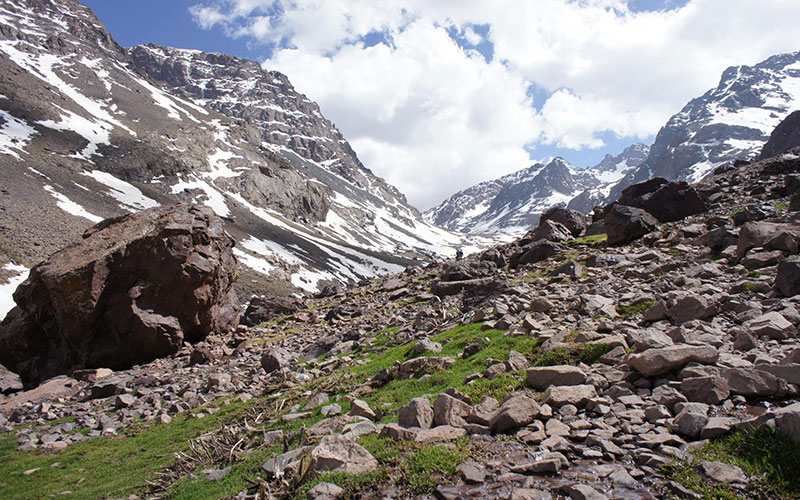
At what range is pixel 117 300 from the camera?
2339cm

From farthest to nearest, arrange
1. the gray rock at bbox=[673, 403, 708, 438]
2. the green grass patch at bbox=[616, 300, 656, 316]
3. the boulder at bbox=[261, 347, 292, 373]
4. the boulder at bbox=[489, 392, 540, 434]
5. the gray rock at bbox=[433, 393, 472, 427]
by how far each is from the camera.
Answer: the boulder at bbox=[261, 347, 292, 373], the green grass patch at bbox=[616, 300, 656, 316], the gray rock at bbox=[433, 393, 472, 427], the boulder at bbox=[489, 392, 540, 434], the gray rock at bbox=[673, 403, 708, 438]

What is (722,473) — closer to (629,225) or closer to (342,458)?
(342,458)

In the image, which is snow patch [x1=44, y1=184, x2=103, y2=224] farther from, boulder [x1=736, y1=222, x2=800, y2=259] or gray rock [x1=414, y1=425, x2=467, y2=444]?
boulder [x1=736, y1=222, x2=800, y2=259]

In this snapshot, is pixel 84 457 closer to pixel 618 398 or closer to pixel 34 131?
pixel 618 398

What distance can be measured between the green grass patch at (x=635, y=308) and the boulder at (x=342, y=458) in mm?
8519

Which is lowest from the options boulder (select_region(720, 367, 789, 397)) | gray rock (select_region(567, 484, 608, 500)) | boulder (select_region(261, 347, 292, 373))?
boulder (select_region(261, 347, 292, 373))

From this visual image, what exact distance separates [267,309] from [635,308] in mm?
29642

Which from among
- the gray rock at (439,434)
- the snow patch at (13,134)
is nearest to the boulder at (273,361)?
the gray rock at (439,434)

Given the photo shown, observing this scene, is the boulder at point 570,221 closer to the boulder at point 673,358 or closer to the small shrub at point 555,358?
the small shrub at point 555,358

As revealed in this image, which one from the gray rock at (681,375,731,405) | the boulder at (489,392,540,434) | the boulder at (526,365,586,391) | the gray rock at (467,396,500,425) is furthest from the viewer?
the boulder at (526,365,586,391)

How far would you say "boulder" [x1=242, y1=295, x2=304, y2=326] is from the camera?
34.0 meters

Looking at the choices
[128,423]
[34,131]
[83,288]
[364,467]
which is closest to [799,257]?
[364,467]

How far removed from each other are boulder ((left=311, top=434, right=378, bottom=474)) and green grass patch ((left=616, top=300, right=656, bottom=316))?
852cm

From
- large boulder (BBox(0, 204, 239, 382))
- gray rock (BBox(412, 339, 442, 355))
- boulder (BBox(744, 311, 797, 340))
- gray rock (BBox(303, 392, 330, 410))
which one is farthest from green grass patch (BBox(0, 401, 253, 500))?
boulder (BBox(744, 311, 797, 340))
